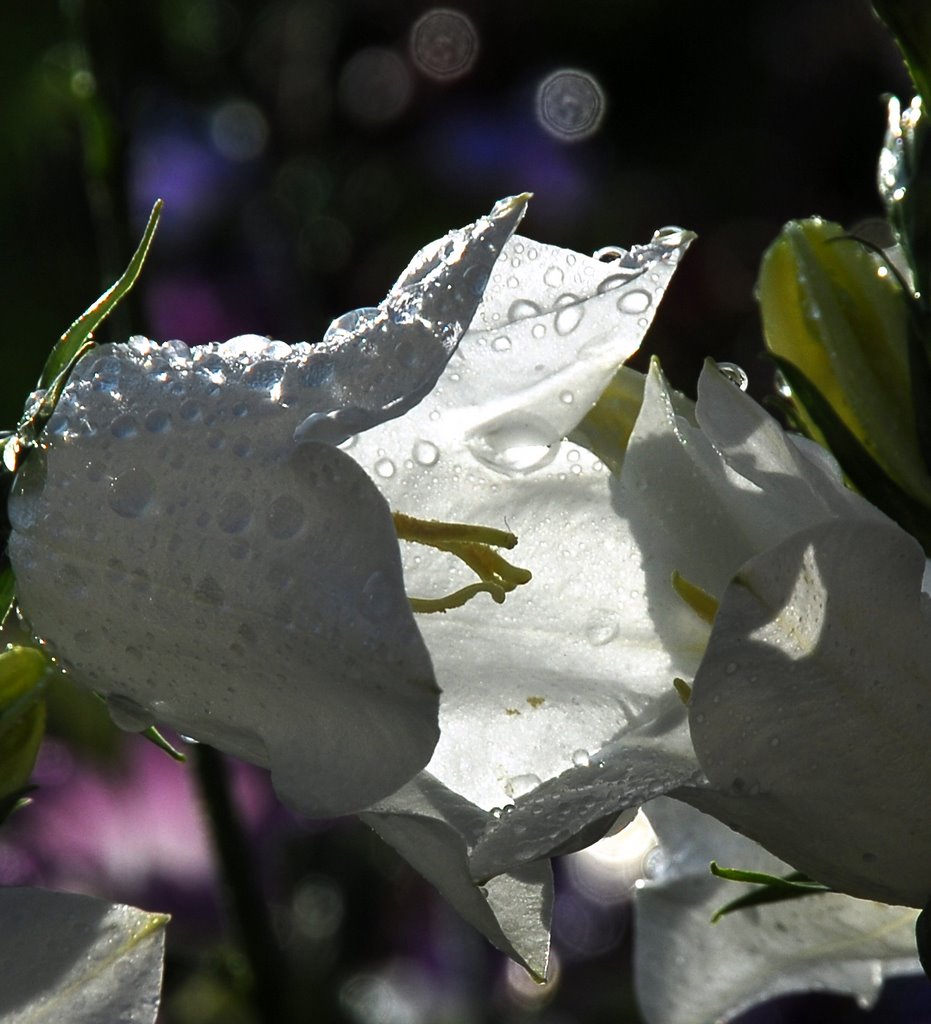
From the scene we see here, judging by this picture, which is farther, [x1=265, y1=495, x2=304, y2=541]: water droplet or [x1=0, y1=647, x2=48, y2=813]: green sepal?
[x1=0, y1=647, x2=48, y2=813]: green sepal

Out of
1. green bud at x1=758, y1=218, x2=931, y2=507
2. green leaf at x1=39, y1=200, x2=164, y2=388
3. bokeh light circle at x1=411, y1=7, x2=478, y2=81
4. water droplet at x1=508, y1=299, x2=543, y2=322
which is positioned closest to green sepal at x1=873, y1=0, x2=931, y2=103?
green bud at x1=758, y1=218, x2=931, y2=507

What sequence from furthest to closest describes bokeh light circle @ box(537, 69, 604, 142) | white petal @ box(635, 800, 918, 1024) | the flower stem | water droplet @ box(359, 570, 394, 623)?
bokeh light circle @ box(537, 69, 604, 142) < the flower stem < white petal @ box(635, 800, 918, 1024) < water droplet @ box(359, 570, 394, 623)

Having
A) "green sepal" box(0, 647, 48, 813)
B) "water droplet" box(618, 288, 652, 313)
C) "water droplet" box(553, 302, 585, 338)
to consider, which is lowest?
"green sepal" box(0, 647, 48, 813)

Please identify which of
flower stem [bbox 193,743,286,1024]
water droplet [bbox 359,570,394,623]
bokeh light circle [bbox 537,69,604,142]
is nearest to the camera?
water droplet [bbox 359,570,394,623]

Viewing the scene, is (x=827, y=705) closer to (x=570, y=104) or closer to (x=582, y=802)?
(x=582, y=802)

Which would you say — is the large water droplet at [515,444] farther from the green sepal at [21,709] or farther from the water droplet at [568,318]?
the green sepal at [21,709]

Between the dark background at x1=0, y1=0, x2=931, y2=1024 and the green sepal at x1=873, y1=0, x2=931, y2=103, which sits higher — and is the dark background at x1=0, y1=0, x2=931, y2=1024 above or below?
below

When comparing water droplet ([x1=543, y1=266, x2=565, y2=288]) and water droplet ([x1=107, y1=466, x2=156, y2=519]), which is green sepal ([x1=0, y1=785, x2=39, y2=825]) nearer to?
water droplet ([x1=107, y1=466, x2=156, y2=519])

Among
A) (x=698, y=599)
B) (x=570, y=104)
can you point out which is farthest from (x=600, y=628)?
(x=570, y=104)
